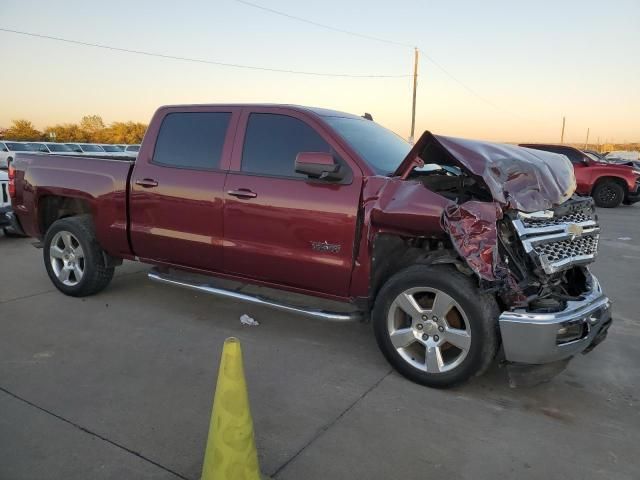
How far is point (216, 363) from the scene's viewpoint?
389 cm

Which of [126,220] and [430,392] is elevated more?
[126,220]

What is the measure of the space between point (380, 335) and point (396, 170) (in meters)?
1.20

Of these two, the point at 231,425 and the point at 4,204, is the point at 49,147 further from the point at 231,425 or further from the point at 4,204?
the point at 231,425

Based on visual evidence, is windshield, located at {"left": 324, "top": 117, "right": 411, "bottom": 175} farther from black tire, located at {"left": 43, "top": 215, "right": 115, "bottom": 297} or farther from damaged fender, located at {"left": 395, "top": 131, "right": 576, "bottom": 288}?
black tire, located at {"left": 43, "top": 215, "right": 115, "bottom": 297}

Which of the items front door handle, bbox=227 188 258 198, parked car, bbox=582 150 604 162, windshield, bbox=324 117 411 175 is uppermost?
windshield, bbox=324 117 411 175

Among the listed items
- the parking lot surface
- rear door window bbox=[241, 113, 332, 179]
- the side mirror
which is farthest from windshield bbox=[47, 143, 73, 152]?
the side mirror

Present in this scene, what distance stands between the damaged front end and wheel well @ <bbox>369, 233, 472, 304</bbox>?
40 centimetres

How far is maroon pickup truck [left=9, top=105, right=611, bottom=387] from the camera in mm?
3303

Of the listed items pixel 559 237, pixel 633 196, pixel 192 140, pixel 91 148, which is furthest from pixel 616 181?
pixel 91 148

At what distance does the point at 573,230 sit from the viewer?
365cm

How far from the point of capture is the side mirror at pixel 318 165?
3697 millimetres

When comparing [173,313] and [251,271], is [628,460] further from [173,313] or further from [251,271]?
[173,313]

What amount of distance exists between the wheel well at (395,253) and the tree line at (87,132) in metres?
57.2

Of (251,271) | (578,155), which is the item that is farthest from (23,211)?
(578,155)
